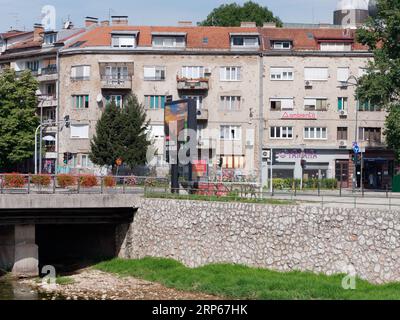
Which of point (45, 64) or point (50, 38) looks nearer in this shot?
point (45, 64)

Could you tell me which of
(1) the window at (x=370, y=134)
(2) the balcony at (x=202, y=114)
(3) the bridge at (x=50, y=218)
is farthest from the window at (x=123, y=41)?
(3) the bridge at (x=50, y=218)

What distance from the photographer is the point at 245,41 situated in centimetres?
7088

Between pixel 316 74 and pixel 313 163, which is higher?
pixel 316 74

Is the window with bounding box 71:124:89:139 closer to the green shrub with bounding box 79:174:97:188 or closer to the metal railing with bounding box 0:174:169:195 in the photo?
the metal railing with bounding box 0:174:169:195

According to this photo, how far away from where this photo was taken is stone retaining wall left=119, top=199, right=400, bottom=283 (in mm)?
29547

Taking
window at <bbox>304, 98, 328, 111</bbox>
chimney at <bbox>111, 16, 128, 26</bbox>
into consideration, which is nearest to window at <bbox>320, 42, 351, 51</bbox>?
window at <bbox>304, 98, 328, 111</bbox>

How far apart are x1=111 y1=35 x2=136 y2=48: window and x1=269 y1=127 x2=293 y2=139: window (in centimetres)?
1331

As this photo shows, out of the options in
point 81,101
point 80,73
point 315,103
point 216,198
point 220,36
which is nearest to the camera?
point 216,198

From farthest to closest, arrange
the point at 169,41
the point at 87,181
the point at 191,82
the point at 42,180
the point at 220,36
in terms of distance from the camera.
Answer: the point at 220,36 < the point at 169,41 < the point at 191,82 < the point at 87,181 < the point at 42,180

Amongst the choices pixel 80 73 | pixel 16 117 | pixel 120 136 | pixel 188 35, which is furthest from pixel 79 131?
pixel 188 35

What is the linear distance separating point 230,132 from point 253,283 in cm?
4073

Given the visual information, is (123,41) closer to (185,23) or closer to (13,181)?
(185,23)
